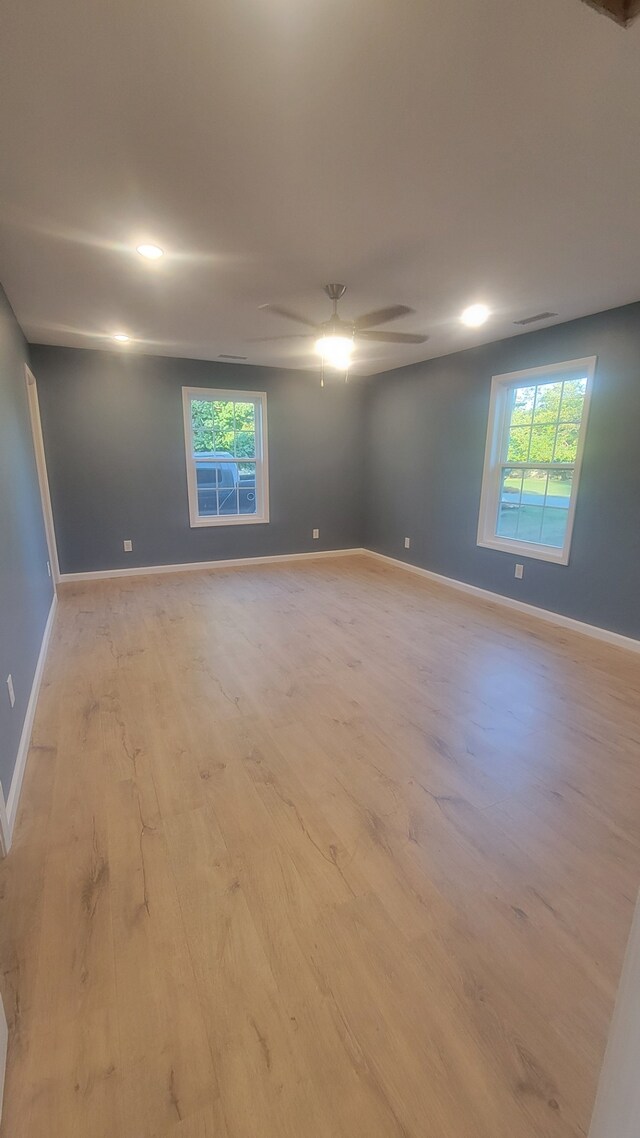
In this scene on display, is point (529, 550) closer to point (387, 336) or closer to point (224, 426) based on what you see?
point (387, 336)

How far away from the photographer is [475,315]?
137 inches

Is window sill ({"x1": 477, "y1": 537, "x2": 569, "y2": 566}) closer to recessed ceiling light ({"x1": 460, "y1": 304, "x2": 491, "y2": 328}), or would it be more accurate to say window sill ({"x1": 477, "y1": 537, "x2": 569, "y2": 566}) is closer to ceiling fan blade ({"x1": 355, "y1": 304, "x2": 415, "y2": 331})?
recessed ceiling light ({"x1": 460, "y1": 304, "x2": 491, "y2": 328})

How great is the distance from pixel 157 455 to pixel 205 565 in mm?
1389

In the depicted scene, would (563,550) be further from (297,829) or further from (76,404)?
(76,404)

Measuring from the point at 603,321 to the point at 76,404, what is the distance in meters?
4.80

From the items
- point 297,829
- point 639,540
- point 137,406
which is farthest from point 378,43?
point 137,406

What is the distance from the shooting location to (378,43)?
4.08ft

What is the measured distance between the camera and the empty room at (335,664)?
1.11 m

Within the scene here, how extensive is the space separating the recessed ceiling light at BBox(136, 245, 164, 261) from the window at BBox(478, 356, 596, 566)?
3066 mm

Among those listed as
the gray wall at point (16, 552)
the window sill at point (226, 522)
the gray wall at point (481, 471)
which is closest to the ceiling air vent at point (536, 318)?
the gray wall at point (481, 471)

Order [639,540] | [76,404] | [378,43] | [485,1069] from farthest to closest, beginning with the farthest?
[76,404] < [639,540] < [378,43] < [485,1069]

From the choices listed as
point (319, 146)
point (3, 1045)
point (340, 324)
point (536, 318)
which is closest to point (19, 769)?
point (3, 1045)

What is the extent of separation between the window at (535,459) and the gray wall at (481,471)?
0.09m

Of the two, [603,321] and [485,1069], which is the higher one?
[603,321]
